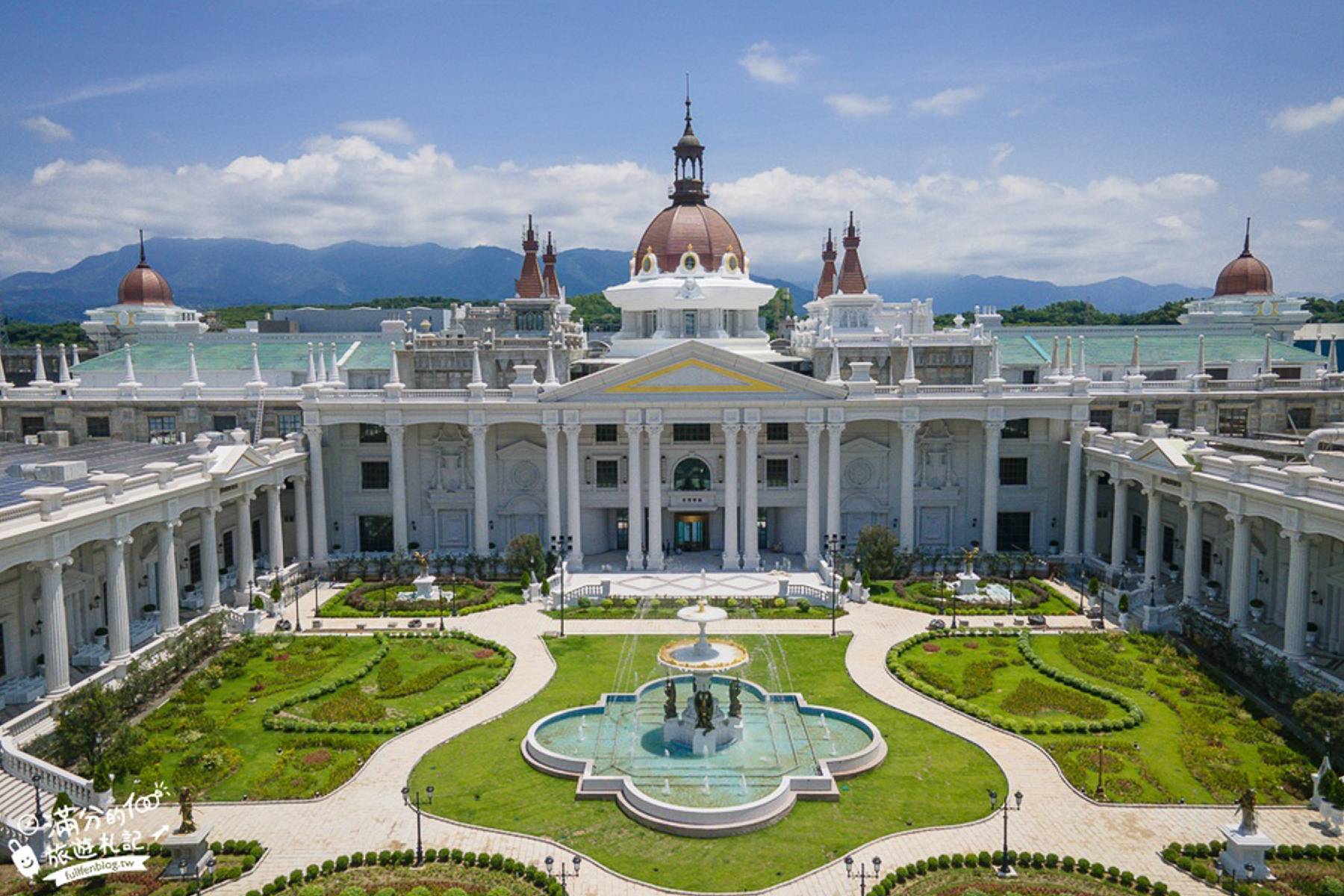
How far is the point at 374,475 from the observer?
58562 mm

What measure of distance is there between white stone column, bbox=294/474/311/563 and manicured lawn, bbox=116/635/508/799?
1329cm

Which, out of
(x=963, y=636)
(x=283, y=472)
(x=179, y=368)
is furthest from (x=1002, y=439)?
(x=179, y=368)

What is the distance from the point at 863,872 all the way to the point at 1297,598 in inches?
882

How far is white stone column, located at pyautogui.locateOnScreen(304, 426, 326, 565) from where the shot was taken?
54688mm

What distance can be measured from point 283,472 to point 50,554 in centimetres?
2072

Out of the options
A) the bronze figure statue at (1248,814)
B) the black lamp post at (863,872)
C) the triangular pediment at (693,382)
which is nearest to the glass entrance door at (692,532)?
the triangular pediment at (693,382)

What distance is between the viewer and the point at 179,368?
64.7m

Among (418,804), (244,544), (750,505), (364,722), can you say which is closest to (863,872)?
(418,804)

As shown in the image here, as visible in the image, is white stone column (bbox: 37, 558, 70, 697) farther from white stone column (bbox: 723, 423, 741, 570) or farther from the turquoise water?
white stone column (bbox: 723, 423, 741, 570)

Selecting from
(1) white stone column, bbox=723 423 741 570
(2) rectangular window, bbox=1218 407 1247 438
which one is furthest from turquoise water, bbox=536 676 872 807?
(2) rectangular window, bbox=1218 407 1247 438

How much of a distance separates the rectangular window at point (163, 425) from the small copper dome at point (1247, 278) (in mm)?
85401

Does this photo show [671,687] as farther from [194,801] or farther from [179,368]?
[179,368]

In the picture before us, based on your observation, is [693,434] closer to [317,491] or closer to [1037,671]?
[317,491]

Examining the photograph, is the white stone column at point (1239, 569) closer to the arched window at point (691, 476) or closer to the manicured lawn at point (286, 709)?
the arched window at point (691, 476)
